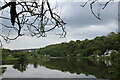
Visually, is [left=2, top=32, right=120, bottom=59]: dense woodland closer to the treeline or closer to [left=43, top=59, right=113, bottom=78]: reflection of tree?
the treeline

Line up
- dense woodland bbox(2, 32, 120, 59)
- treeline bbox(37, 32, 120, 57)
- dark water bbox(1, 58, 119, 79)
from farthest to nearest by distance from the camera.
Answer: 1. treeline bbox(37, 32, 120, 57)
2. dense woodland bbox(2, 32, 120, 59)
3. dark water bbox(1, 58, 119, 79)

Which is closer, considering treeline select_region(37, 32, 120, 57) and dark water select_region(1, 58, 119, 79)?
dark water select_region(1, 58, 119, 79)

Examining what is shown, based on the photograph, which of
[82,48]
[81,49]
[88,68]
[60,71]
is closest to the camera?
[60,71]

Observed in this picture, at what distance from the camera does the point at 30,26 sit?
96 centimetres

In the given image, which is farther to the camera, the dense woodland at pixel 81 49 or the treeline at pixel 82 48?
the treeline at pixel 82 48

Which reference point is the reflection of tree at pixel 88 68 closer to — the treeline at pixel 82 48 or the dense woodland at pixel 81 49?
the dense woodland at pixel 81 49

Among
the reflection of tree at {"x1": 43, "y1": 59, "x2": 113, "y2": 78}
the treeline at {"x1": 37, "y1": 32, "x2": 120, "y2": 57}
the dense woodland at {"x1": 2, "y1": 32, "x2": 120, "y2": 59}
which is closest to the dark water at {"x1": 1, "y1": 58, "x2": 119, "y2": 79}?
the reflection of tree at {"x1": 43, "y1": 59, "x2": 113, "y2": 78}

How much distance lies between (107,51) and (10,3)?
1151 inches

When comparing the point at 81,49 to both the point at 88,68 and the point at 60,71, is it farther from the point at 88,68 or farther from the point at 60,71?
the point at 60,71

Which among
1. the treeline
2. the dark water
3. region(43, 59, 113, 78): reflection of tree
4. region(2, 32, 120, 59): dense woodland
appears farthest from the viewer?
the treeline

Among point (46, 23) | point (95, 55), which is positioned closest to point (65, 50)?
point (95, 55)

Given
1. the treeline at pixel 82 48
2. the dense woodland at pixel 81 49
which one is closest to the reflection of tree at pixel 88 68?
the dense woodland at pixel 81 49

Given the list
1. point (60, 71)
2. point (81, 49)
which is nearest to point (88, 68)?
point (60, 71)

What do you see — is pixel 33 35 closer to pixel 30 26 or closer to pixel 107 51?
pixel 30 26
